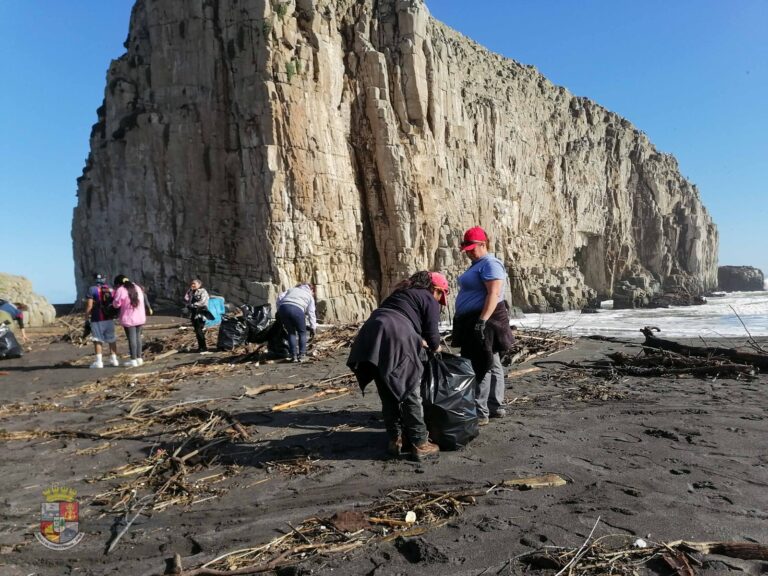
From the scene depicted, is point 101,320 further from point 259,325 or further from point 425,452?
point 425,452

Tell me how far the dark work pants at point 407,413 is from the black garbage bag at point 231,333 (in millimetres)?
6958

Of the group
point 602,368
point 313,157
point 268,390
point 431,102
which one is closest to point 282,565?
point 268,390

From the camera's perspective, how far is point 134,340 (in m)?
9.27

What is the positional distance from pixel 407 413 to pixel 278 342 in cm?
569

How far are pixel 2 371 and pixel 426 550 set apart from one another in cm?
982

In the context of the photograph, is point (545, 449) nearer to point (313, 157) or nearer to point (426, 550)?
point (426, 550)

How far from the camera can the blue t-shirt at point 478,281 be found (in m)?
4.57

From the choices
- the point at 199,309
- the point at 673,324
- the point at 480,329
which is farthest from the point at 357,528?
the point at 673,324

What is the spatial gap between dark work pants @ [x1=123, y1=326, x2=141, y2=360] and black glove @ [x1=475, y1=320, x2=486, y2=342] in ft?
23.5

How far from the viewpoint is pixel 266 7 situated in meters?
20.2

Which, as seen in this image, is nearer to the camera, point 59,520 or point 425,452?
point 59,520

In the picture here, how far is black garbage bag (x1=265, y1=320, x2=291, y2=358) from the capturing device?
30.1ft

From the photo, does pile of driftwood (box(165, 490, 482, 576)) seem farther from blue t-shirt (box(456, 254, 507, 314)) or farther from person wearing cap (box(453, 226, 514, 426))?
blue t-shirt (box(456, 254, 507, 314))

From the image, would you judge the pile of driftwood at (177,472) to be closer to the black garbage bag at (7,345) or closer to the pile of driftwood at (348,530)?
the pile of driftwood at (348,530)
